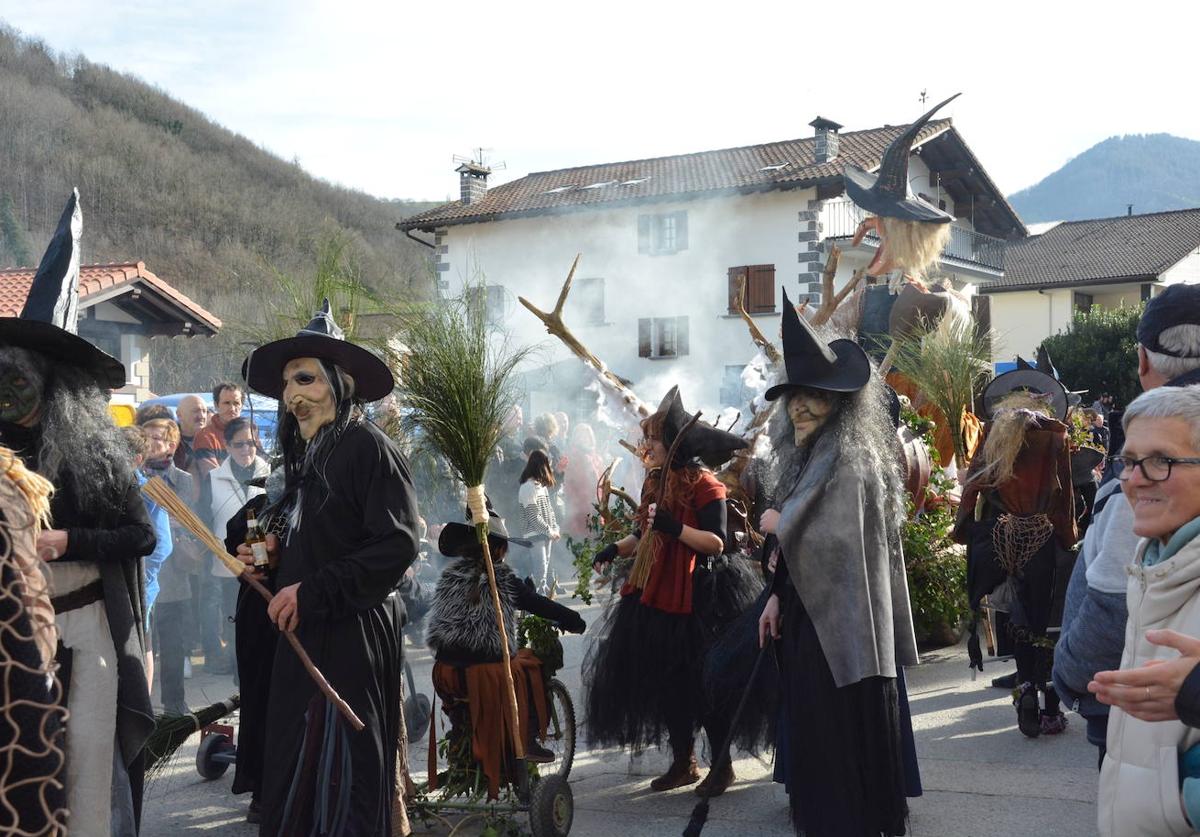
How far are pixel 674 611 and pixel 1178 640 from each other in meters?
3.26

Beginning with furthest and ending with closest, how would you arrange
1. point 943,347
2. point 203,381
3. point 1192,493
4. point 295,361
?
point 203,381 → point 943,347 → point 295,361 → point 1192,493

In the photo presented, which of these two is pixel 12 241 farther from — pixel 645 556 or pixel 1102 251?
pixel 645 556

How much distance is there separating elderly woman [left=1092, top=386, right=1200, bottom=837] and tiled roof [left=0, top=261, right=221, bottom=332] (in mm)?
15389

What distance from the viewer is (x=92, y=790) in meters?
3.56

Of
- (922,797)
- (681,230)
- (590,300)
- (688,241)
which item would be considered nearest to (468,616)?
(922,797)

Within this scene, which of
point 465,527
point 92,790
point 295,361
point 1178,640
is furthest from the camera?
point 465,527

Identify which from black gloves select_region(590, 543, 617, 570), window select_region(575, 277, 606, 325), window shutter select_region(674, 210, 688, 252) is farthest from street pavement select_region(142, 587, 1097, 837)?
window shutter select_region(674, 210, 688, 252)

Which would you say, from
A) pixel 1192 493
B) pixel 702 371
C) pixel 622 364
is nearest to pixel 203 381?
pixel 622 364

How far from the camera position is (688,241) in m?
32.3

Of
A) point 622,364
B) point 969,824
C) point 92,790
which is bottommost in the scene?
point 969,824

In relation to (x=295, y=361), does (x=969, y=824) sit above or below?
below

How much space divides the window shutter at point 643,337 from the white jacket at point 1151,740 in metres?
28.1

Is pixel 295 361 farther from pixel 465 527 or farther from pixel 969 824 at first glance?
pixel 969 824

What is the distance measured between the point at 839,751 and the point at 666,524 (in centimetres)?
138
